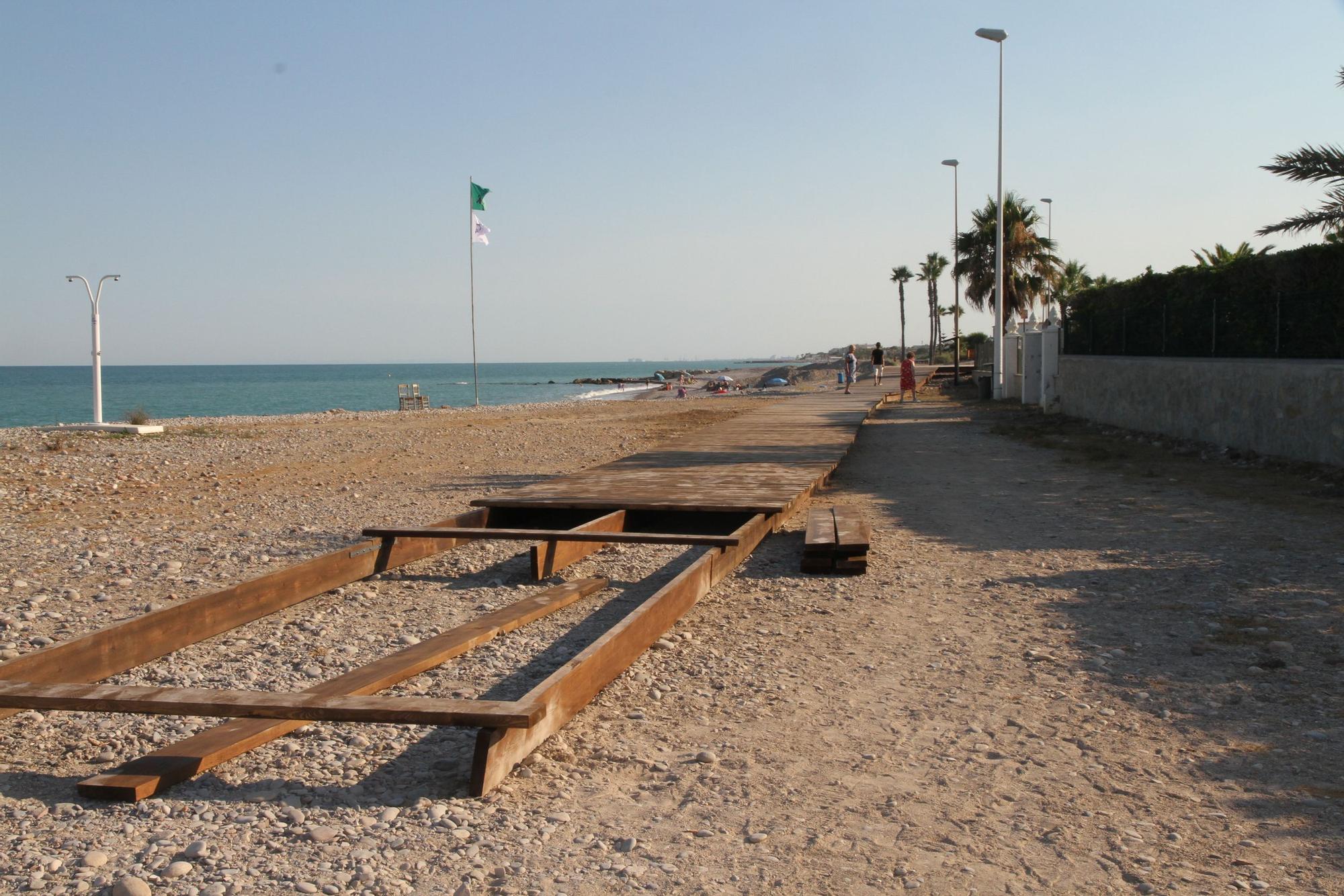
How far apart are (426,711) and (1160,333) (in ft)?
60.8

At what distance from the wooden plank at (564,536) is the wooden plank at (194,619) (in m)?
0.14

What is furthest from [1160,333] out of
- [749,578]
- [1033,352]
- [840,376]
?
[840,376]

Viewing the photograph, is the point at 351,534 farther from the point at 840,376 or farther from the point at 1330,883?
the point at 840,376

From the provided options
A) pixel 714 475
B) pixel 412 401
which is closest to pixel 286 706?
pixel 714 475

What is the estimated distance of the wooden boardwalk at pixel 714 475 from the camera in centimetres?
953

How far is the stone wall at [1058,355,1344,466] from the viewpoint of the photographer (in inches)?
515

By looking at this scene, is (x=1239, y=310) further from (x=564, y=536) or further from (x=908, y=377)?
(x=908, y=377)

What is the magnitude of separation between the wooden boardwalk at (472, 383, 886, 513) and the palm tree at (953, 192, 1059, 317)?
87.0ft

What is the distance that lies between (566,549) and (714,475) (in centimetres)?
389

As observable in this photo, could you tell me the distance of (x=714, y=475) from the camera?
11859 mm

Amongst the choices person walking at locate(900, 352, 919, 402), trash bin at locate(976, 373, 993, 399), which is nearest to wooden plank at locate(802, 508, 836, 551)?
person walking at locate(900, 352, 919, 402)

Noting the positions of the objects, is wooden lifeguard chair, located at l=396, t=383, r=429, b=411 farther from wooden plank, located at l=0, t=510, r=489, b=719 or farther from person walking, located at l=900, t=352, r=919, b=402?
wooden plank, located at l=0, t=510, r=489, b=719

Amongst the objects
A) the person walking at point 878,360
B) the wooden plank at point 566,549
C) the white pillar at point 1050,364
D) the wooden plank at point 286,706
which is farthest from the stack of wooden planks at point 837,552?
the person walking at point 878,360

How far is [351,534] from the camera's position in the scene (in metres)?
9.74
